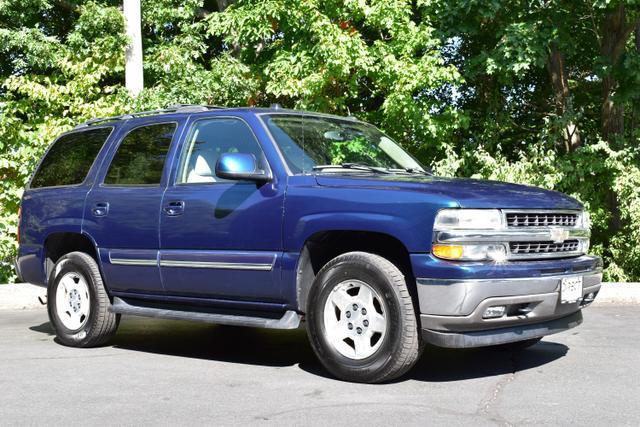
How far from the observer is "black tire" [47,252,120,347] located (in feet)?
24.8

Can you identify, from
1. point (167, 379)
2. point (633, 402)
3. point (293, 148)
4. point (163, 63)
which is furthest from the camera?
point (163, 63)

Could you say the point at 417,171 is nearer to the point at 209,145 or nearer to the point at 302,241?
the point at 302,241

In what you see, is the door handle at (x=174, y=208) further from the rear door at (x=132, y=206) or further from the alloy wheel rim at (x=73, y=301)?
the alloy wheel rim at (x=73, y=301)

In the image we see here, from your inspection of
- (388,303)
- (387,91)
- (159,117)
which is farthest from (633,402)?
(387,91)

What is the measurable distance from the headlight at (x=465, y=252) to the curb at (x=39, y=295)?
17.9 feet

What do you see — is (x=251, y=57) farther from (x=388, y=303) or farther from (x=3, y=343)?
(x=388, y=303)

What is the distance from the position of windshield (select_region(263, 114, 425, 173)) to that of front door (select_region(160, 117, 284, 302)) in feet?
0.78

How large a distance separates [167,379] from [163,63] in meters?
11.7

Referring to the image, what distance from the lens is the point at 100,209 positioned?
7547 mm

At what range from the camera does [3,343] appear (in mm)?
8008

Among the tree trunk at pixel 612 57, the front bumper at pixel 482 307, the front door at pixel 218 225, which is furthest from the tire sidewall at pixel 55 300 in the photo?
the tree trunk at pixel 612 57

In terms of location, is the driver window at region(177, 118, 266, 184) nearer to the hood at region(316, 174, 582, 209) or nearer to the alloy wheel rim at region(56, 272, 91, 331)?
the hood at region(316, 174, 582, 209)

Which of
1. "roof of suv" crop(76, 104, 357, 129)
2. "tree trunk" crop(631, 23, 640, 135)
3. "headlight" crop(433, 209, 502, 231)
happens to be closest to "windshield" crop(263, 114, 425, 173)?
"roof of suv" crop(76, 104, 357, 129)

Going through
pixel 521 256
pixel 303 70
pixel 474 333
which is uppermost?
pixel 303 70
